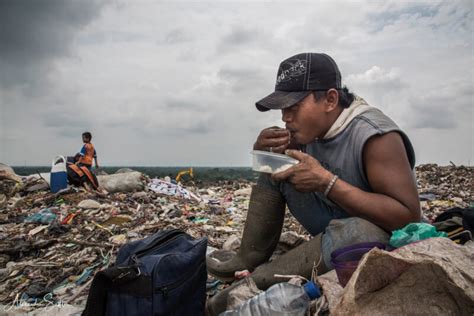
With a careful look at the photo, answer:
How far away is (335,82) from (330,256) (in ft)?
3.43

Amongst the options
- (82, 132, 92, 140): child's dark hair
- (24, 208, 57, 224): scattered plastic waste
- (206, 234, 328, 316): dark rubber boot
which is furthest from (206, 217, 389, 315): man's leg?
(82, 132, 92, 140): child's dark hair

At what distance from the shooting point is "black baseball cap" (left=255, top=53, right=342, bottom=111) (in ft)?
7.25

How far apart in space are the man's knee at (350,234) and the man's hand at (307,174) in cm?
23

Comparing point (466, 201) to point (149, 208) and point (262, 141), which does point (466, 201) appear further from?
point (262, 141)

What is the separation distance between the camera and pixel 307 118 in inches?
88.5

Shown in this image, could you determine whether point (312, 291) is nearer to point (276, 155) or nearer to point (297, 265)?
point (297, 265)

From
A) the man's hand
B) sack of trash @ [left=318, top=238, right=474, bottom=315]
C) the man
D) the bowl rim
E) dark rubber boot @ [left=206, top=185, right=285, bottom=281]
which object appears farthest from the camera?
dark rubber boot @ [left=206, top=185, right=285, bottom=281]

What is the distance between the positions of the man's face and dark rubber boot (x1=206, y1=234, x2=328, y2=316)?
632 mm

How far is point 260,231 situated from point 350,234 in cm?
85

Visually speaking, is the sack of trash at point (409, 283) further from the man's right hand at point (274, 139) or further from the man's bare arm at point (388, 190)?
the man's right hand at point (274, 139)

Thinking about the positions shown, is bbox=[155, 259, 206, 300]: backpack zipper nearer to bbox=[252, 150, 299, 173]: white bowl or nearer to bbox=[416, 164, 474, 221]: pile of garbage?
bbox=[252, 150, 299, 173]: white bowl

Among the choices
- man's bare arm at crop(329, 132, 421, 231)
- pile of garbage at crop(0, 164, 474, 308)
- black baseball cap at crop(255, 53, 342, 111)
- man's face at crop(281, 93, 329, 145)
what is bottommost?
pile of garbage at crop(0, 164, 474, 308)

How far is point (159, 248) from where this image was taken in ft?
6.72

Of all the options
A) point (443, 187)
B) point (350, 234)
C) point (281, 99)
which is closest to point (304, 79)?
point (281, 99)
